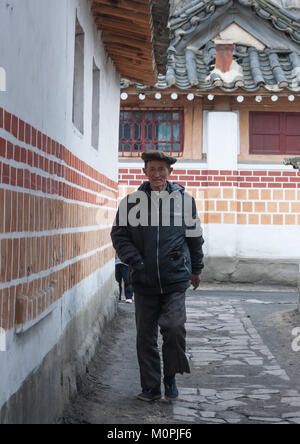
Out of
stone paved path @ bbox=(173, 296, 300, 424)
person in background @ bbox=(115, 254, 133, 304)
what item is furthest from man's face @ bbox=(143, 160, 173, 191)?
person in background @ bbox=(115, 254, 133, 304)

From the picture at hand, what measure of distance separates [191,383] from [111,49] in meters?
4.25

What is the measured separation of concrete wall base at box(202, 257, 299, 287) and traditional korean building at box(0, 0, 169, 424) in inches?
250

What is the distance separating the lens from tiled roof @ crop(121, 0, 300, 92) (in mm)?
14727

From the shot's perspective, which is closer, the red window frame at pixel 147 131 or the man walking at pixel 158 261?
the man walking at pixel 158 261

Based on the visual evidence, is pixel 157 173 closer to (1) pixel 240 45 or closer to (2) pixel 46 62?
(2) pixel 46 62

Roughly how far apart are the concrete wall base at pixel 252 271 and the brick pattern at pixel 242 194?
0.82 metres

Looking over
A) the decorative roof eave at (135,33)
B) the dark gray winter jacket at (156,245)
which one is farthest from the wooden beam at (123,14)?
the dark gray winter jacket at (156,245)

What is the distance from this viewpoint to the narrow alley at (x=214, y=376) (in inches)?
212

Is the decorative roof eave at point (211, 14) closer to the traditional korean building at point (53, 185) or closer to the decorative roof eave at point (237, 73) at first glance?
the decorative roof eave at point (237, 73)

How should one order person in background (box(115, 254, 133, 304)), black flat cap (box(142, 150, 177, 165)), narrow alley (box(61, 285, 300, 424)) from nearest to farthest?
narrow alley (box(61, 285, 300, 424)) → black flat cap (box(142, 150, 177, 165)) → person in background (box(115, 254, 133, 304))

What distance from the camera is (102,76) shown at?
8352mm

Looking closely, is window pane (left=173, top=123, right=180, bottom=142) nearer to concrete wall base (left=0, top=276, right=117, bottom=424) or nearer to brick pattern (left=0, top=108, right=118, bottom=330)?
concrete wall base (left=0, top=276, right=117, bottom=424)
